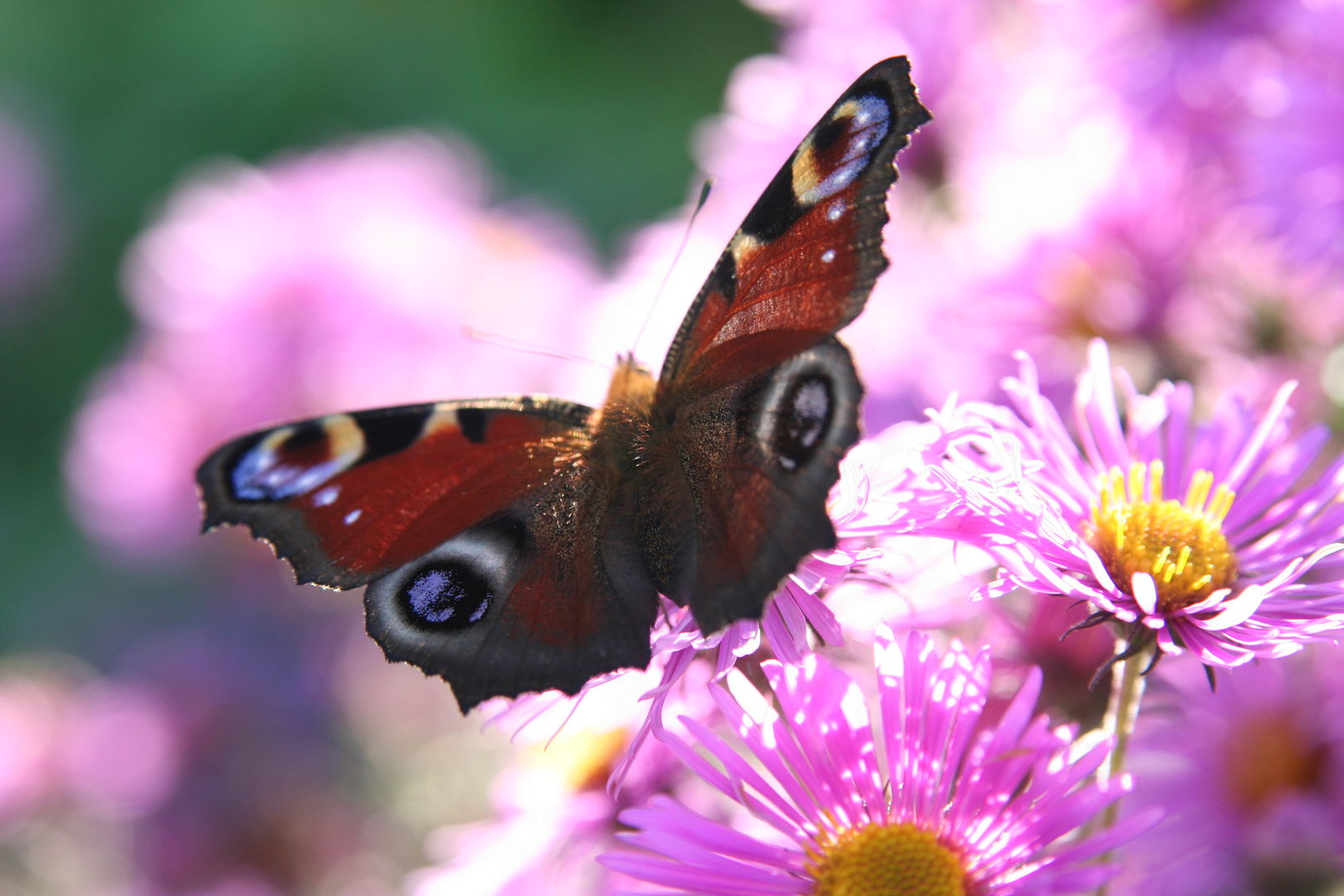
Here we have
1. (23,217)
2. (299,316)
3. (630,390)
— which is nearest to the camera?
(630,390)

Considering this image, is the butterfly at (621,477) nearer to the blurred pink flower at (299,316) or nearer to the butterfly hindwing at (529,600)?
the butterfly hindwing at (529,600)

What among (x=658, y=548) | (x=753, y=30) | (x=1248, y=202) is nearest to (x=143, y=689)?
(x=658, y=548)

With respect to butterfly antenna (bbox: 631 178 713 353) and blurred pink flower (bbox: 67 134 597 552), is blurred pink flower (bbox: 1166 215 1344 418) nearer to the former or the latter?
butterfly antenna (bbox: 631 178 713 353)

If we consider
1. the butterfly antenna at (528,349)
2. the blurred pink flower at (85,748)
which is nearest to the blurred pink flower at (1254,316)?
the butterfly antenna at (528,349)

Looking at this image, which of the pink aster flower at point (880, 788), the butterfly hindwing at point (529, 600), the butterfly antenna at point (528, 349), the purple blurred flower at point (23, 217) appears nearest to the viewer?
the pink aster flower at point (880, 788)

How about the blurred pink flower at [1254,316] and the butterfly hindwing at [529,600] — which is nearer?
the butterfly hindwing at [529,600]

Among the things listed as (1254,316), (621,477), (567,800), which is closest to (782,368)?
(621,477)

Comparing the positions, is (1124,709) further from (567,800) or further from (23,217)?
(23,217)
